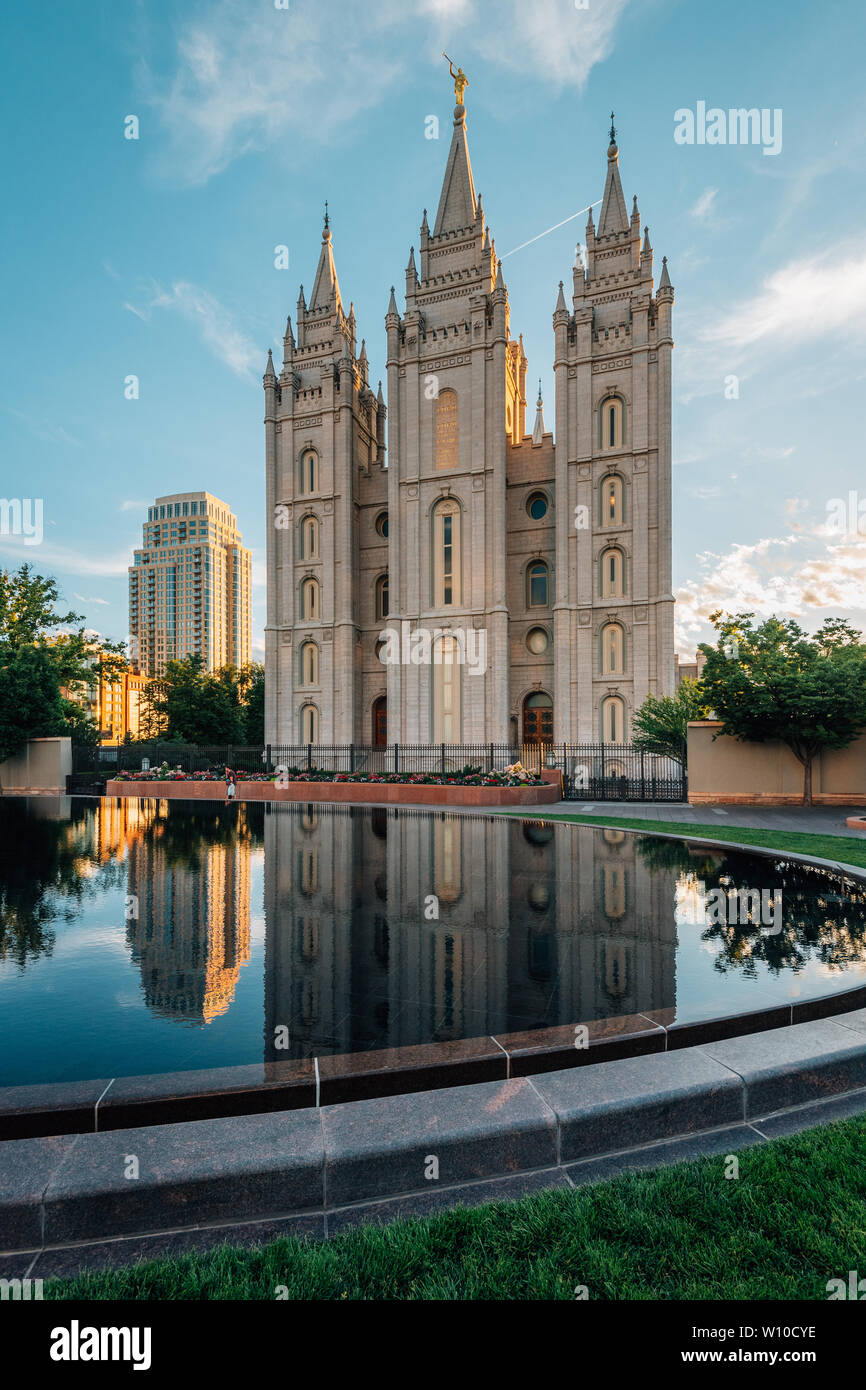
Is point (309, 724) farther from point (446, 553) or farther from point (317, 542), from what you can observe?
point (446, 553)

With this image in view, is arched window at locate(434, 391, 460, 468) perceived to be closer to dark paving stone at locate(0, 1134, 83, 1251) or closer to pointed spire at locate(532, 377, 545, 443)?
pointed spire at locate(532, 377, 545, 443)

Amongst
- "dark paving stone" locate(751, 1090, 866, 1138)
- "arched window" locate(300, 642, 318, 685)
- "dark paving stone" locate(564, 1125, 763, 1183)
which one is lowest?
"dark paving stone" locate(751, 1090, 866, 1138)

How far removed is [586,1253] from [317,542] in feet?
131

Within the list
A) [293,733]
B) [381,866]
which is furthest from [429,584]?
[381,866]

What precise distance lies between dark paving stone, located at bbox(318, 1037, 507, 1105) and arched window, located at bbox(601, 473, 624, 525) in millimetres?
32969

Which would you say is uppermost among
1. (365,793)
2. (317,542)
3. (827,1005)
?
(317,542)

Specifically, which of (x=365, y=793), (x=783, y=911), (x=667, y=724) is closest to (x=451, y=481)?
(x=667, y=724)

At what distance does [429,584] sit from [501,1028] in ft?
109

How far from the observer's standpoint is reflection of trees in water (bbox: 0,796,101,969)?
6.18 m

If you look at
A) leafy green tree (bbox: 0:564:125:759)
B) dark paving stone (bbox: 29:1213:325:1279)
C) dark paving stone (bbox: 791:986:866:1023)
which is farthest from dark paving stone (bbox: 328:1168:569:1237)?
leafy green tree (bbox: 0:564:125:759)

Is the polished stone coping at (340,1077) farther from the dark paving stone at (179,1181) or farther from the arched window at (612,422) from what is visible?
the arched window at (612,422)

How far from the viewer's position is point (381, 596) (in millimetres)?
41219

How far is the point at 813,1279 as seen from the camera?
2.20 metres
